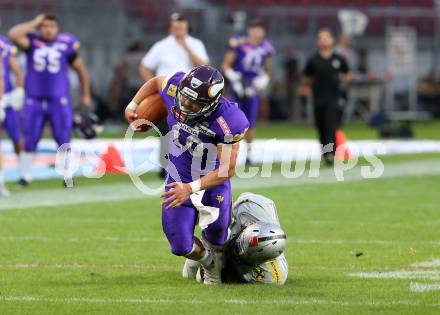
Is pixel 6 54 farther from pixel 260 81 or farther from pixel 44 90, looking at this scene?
pixel 260 81

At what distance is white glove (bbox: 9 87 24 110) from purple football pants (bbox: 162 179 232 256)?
652 centimetres

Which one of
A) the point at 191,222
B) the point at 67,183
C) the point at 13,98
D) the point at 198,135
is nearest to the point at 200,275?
the point at 191,222

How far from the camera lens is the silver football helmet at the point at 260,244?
6.48 meters

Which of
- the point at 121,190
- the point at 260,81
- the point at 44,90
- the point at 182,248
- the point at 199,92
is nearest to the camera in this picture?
the point at 199,92

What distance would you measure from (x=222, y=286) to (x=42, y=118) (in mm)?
6375

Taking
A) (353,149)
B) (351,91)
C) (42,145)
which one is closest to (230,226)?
(353,149)

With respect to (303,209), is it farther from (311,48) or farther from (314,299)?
(311,48)

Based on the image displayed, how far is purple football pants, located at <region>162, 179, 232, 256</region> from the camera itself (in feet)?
21.0

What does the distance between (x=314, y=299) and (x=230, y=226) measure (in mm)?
1062

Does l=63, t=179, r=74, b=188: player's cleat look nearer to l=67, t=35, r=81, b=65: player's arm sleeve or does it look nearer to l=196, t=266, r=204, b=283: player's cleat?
l=67, t=35, r=81, b=65: player's arm sleeve

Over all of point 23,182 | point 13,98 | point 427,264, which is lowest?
point 23,182

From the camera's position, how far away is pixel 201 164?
6656 mm

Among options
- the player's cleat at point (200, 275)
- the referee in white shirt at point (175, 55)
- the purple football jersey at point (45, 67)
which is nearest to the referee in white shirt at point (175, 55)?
the referee in white shirt at point (175, 55)

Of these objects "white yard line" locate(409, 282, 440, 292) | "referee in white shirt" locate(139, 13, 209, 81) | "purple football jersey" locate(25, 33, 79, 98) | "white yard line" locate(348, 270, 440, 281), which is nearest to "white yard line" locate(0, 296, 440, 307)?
"white yard line" locate(409, 282, 440, 292)
